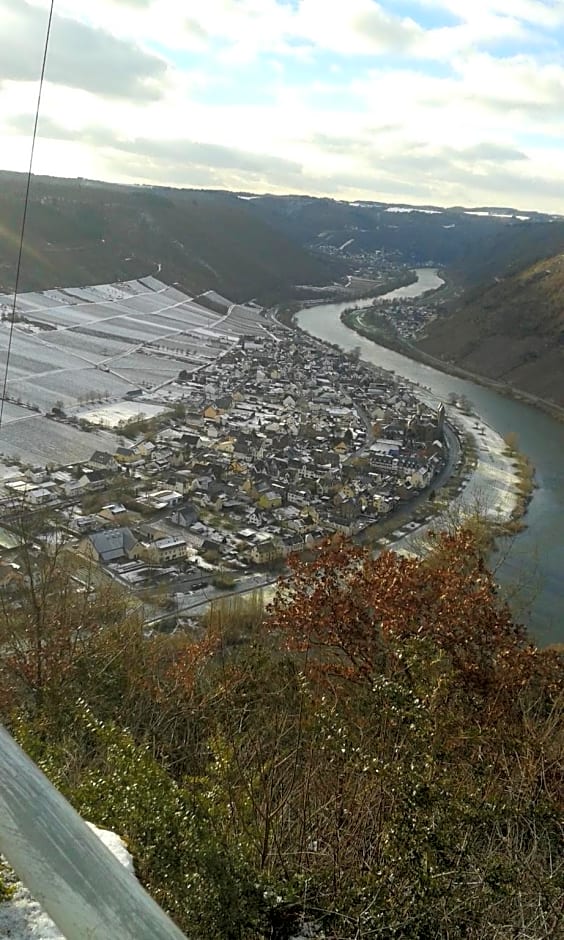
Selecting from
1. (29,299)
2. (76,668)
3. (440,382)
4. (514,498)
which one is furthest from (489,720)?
(29,299)

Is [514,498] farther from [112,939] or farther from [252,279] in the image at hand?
[252,279]

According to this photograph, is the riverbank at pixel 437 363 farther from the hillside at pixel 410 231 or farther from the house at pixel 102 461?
the hillside at pixel 410 231

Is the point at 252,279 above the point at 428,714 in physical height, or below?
above

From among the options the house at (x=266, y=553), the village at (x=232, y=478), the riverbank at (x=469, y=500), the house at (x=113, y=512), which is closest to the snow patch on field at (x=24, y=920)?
the village at (x=232, y=478)

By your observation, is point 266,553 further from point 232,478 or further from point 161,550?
point 232,478

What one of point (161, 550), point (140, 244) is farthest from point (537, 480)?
point (140, 244)
